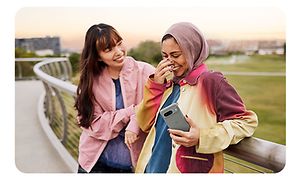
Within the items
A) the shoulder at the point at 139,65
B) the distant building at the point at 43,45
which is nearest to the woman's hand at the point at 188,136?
the shoulder at the point at 139,65

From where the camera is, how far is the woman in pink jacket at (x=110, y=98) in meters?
1.84

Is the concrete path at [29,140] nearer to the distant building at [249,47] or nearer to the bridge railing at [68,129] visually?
the bridge railing at [68,129]

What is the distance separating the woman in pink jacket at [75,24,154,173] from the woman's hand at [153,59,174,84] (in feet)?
0.15

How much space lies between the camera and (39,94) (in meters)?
2.08

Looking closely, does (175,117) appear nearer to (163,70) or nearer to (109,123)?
(163,70)

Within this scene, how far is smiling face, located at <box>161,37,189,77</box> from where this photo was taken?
174 centimetres

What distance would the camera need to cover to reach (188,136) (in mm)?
1736

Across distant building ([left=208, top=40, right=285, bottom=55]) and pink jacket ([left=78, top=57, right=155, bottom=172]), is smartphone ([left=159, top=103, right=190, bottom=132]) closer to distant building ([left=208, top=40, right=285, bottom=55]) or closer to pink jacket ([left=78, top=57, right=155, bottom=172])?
pink jacket ([left=78, top=57, right=155, bottom=172])

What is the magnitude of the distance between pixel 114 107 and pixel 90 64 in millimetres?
178

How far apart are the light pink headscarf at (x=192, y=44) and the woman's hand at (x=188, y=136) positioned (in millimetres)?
184

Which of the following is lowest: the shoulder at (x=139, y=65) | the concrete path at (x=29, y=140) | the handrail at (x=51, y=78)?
the concrete path at (x=29, y=140)

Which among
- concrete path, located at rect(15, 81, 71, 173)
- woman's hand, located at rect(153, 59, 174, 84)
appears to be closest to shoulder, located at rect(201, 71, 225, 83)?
woman's hand, located at rect(153, 59, 174, 84)

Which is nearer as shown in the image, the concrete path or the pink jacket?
the pink jacket

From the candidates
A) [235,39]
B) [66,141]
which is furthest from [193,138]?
[66,141]
